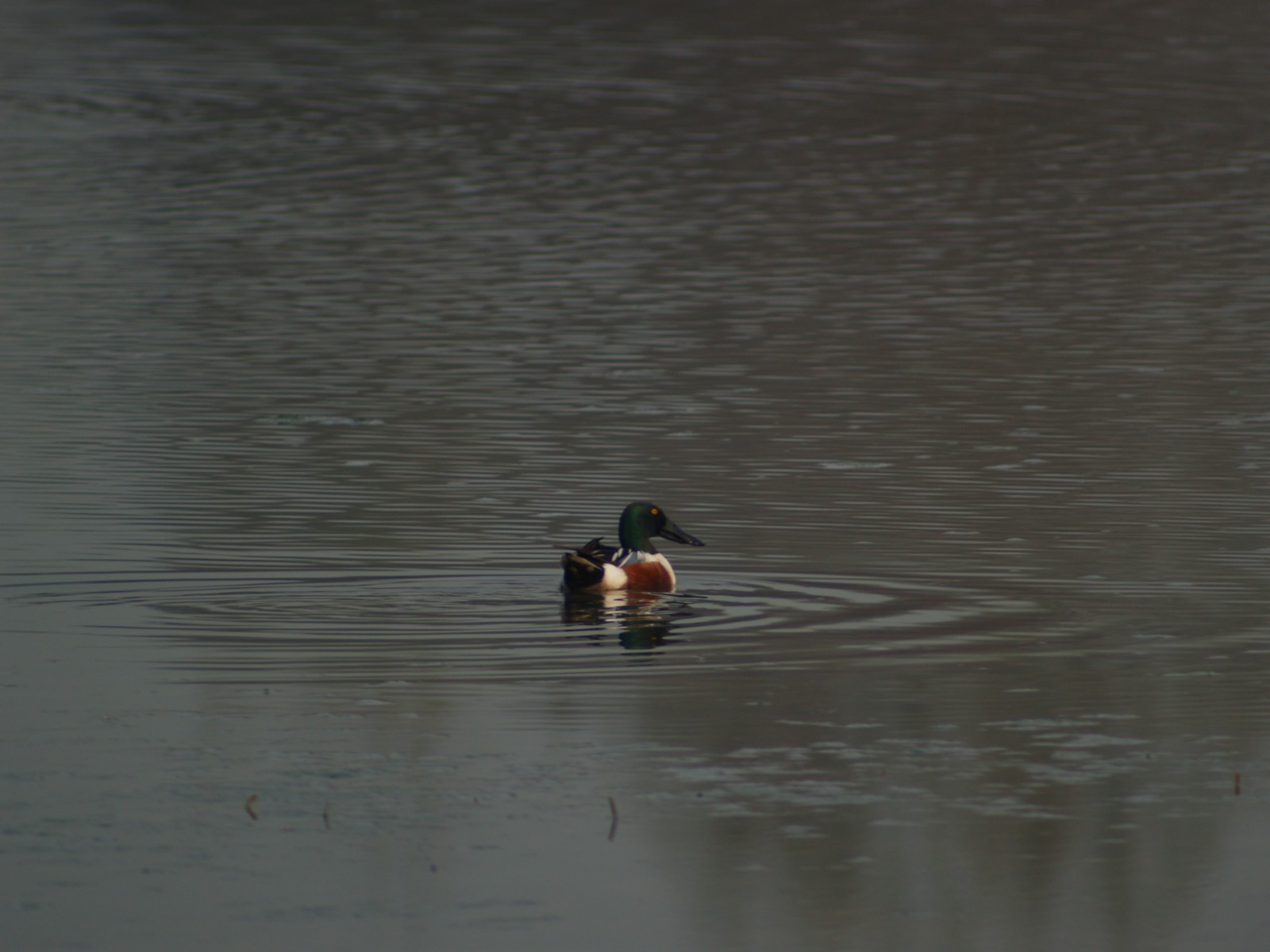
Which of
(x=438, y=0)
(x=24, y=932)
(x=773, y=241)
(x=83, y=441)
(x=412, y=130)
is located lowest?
(x=24, y=932)

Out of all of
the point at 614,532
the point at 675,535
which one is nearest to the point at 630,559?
the point at 675,535

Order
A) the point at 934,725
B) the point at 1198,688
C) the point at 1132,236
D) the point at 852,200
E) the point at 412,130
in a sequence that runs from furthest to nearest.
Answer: the point at 412,130 < the point at 852,200 < the point at 1132,236 < the point at 1198,688 < the point at 934,725

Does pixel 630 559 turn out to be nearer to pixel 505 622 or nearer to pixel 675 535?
pixel 675 535

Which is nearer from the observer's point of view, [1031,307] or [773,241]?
[1031,307]

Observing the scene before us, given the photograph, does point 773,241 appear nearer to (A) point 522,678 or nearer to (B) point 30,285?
(B) point 30,285

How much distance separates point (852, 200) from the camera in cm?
2786

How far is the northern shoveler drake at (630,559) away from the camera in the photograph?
10.8 metres

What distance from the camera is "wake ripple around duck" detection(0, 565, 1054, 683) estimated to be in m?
9.33

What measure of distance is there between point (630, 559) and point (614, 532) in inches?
44.3

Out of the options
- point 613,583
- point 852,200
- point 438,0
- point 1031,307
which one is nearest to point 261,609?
point 613,583

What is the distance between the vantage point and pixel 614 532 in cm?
1232

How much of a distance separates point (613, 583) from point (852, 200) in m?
17.4

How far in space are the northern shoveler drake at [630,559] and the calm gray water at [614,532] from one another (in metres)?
0.15

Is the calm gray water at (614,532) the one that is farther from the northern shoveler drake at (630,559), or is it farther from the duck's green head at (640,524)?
the duck's green head at (640,524)
